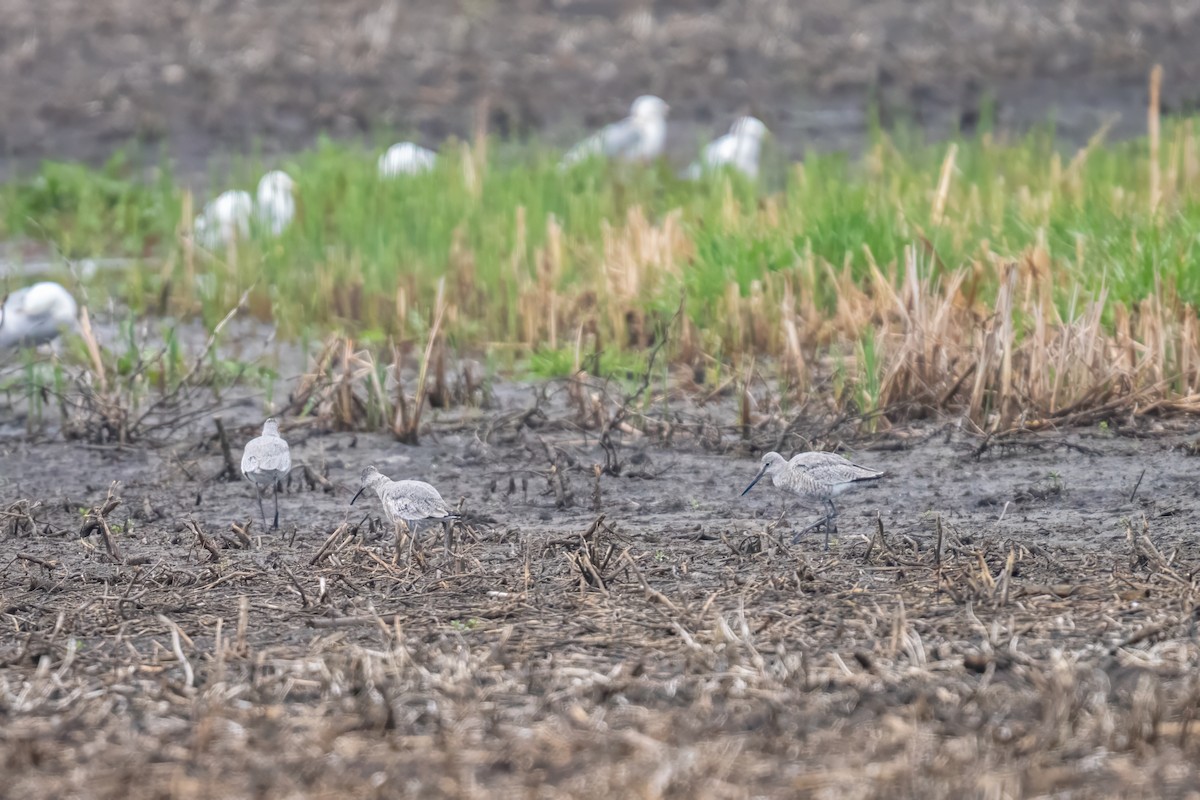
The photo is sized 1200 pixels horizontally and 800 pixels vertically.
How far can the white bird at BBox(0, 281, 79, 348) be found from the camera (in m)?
7.56

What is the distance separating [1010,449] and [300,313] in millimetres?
3757

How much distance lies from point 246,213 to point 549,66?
20.3 feet

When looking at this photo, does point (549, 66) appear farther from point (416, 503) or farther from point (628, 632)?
point (628, 632)

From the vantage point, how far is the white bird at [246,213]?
9.00m

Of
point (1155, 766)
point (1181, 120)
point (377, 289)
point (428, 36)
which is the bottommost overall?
point (1155, 766)

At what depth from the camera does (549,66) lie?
14.8 meters

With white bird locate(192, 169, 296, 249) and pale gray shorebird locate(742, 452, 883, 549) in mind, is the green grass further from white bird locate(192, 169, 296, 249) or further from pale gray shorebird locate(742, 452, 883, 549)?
pale gray shorebird locate(742, 452, 883, 549)

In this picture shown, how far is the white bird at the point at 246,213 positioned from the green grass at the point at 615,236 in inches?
4.7

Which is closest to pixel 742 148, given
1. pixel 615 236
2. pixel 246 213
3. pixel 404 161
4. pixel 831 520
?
pixel 404 161

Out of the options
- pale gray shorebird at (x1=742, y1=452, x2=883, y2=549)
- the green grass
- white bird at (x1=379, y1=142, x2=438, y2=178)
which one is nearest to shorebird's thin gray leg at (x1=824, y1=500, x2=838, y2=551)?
pale gray shorebird at (x1=742, y1=452, x2=883, y2=549)

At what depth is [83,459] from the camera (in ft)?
19.1

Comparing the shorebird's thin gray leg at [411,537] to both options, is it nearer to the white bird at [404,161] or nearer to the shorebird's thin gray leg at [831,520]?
the shorebird's thin gray leg at [831,520]

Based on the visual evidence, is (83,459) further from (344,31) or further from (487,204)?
(344,31)

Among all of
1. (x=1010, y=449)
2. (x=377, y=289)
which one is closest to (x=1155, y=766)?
(x=1010, y=449)
